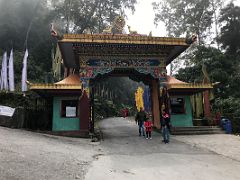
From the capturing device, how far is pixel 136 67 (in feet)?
50.9

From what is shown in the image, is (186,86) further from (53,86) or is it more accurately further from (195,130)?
(53,86)

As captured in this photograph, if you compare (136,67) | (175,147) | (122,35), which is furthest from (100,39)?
(175,147)

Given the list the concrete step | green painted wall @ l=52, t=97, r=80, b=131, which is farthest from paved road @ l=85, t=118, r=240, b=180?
green painted wall @ l=52, t=97, r=80, b=131

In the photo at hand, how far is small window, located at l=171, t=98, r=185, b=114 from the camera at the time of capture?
16.5 meters

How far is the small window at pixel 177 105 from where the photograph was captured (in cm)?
1652

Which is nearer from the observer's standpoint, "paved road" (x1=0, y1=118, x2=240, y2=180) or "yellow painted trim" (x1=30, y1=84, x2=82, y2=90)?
"paved road" (x1=0, y1=118, x2=240, y2=180)

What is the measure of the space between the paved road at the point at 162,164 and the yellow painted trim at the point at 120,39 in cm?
596

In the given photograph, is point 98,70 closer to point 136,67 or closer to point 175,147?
point 136,67

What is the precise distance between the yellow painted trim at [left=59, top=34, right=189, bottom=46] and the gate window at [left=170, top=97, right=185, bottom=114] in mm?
3694

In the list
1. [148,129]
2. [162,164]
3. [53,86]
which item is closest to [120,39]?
[53,86]

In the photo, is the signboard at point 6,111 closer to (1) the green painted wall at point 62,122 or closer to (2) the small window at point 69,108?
(1) the green painted wall at point 62,122

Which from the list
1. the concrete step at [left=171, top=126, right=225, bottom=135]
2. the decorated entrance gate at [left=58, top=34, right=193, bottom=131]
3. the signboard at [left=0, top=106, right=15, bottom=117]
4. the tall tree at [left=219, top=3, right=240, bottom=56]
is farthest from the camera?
the tall tree at [left=219, top=3, right=240, bottom=56]

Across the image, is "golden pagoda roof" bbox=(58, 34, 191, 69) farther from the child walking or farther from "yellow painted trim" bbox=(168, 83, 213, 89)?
the child walking

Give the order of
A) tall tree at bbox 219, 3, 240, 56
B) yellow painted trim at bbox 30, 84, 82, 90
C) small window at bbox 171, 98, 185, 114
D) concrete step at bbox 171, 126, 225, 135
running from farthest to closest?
tall tree at bbox 219, 3, 240, 56 → small window at bbox 171, 98, 185, 114 → concrete step at bbox 171, 126, 225, 135 → yellow painted trim at bbox 30, 84, 82, 90
